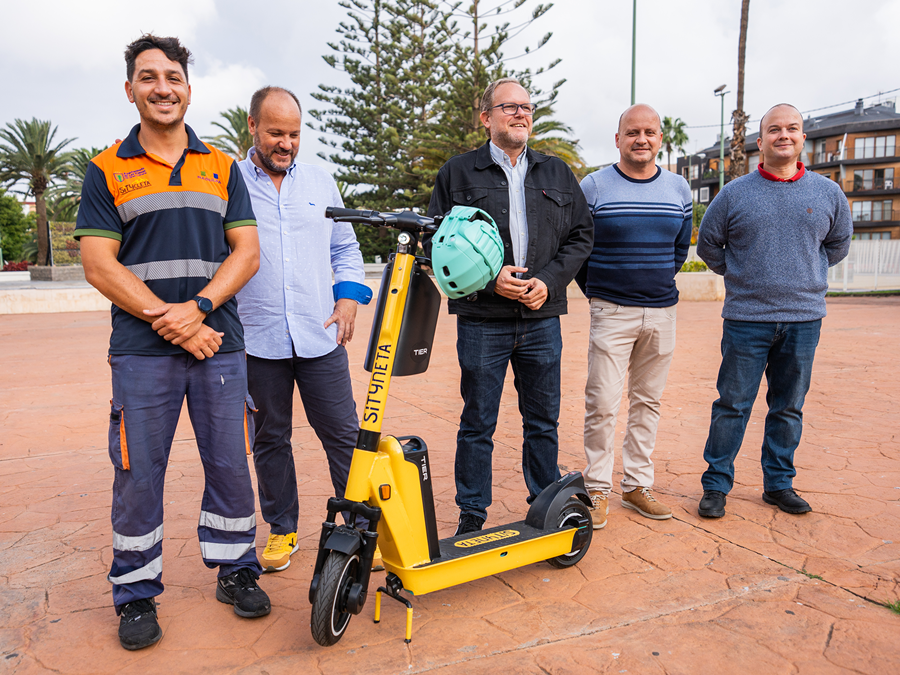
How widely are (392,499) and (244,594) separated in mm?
787

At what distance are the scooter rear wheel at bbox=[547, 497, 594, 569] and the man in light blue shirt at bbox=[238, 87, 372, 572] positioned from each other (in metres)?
1.03

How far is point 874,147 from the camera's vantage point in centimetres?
5459

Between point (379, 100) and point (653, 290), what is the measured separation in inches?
1310

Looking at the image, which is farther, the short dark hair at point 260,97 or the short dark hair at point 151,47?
the short dark hair at point 260,97

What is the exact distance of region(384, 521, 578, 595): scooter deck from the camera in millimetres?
2551

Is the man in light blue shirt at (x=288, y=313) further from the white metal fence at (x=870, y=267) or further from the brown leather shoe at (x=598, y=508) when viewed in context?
the white metal fence at (x=870, y=267)

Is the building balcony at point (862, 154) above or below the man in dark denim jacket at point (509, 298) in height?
above

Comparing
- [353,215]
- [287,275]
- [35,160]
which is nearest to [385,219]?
[353,215]

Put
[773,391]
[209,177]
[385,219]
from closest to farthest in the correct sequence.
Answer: [385,219]
[209,177]
[773,391]

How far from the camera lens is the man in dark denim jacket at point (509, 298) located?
323 cm

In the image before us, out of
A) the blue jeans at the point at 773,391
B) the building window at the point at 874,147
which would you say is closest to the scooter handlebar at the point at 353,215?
the blue jeans at the point at 773,391

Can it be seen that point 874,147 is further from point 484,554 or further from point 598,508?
point 484,554

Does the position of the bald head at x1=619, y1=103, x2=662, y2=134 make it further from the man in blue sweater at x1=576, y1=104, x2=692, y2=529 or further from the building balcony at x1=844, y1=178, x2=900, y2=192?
the building balcony at x1=844, y1=178, x2=900, y2=192

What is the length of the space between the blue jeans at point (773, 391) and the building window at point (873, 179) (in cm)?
6112
